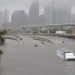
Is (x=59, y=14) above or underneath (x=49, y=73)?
above

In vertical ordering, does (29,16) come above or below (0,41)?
above

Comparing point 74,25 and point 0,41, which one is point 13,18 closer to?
point 74,25

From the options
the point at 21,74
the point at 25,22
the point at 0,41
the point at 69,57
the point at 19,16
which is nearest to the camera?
the point at 21,74

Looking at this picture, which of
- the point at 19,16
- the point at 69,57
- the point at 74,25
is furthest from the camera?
the point at 19,16

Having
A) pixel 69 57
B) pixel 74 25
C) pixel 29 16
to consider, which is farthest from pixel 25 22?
pixel 69 57

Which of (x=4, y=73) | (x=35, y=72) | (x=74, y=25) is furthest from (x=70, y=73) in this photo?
(x=74, y=25)

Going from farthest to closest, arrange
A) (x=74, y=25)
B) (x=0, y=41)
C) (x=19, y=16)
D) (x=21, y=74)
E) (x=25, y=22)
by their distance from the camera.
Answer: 1. (x=19, y=16)
2. (x=25, y=22)
3. (x=74, y=25)
4. (x=0, y=41)
5. (x=21, y=74)

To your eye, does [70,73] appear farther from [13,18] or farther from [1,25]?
[13,18]

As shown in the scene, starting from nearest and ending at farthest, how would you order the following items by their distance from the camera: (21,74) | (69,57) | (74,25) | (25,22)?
1. (21,74)
2. (69,57)
3. (74,25)
4. (25,22)

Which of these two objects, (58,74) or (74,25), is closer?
A: (58,74)
